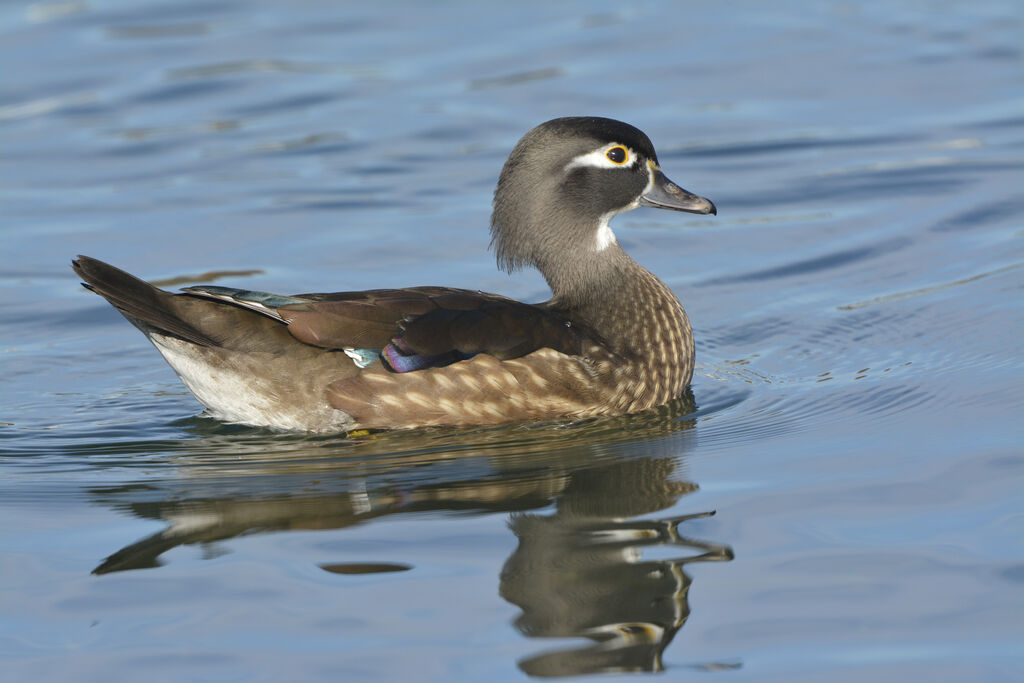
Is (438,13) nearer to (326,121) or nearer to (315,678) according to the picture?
(326,121)

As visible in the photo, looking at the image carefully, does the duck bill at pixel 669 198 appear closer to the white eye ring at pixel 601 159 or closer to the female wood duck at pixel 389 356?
the white eye ring at pixel 601 159

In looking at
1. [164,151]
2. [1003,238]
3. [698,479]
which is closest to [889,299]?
[1003,238]

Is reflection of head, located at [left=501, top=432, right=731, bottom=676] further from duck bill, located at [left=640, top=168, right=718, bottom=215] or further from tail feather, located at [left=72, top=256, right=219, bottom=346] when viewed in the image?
duck bill, located at [left=640, top=168, right=718, bottom=215]

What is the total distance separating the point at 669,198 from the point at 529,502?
9.08 feet

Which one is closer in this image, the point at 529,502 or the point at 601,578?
the point at 601,578

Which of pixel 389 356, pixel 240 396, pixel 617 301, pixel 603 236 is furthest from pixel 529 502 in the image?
pixel 603 236

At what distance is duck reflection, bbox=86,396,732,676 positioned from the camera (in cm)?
538

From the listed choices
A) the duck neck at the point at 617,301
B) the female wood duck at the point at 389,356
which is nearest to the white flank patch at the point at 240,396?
the female wood duck at the point at 389,356

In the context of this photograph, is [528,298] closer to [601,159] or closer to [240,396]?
[601,159]

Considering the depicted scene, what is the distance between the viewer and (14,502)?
6703 mm

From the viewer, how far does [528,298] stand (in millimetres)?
10297

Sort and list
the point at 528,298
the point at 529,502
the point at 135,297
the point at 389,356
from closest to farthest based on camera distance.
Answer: the point at 529,502 < the point at 135,297 < the point at 389,356 < the point at 528,298

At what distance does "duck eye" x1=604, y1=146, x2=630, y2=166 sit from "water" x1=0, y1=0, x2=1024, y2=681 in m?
1.38

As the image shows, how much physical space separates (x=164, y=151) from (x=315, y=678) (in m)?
9.33
